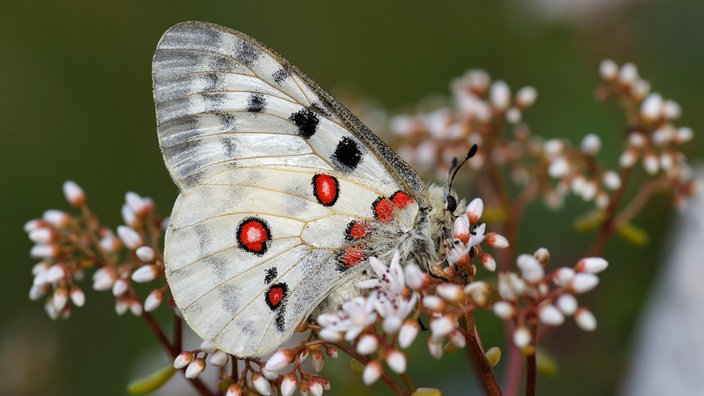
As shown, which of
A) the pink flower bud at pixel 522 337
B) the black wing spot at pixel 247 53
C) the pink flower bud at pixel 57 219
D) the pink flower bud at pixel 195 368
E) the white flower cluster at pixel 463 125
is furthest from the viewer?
the white flower cluster at pixel 463 125

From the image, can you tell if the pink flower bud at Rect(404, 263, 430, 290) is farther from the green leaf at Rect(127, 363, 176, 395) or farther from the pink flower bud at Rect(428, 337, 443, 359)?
the green leaf at Rect(127, 363, 176, 395)

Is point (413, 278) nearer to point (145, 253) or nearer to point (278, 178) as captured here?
point (278, 178)

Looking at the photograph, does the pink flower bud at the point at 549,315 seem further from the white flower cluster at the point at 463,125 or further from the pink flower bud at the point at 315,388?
the white flower cluster at the point at 463,125

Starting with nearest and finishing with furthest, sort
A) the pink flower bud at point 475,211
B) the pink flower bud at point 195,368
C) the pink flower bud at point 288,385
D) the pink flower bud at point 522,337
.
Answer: the pink flower bud at point 522,337 < the pink flower bud at point 288,385 < the pink flower bud at point 195,368 < the pink flower bud at point 475,211

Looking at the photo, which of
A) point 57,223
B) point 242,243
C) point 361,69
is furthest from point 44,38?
point 242,243

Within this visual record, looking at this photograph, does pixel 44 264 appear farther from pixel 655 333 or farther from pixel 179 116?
pixel 655 333

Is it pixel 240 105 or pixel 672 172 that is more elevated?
pixel 672 172

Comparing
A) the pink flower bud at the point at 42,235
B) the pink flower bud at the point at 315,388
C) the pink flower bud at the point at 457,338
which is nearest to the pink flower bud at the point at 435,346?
the pink flower bud at the point at 457,338
